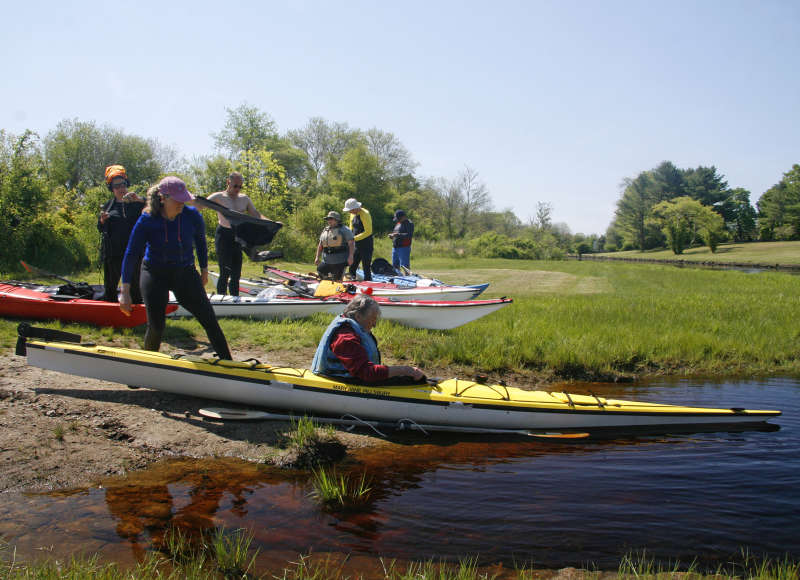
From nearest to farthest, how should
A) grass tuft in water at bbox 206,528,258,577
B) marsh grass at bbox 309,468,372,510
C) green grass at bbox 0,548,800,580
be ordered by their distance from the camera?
green grass at bbox 0,548,800,580, grass tuft in water at bbox 206,528,258,577, marsh grass at bbox 309,468,372,510

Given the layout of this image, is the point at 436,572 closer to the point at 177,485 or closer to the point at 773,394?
the point at 177,485

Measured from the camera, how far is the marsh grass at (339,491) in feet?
12.1

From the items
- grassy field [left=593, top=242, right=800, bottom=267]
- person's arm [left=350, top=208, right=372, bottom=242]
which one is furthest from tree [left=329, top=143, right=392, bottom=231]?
person's arm [left=350, top=208, right=372, bottom=242]

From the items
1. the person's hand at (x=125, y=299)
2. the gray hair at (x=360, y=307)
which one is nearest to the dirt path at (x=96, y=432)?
the person's hand at (x=125, y=299)

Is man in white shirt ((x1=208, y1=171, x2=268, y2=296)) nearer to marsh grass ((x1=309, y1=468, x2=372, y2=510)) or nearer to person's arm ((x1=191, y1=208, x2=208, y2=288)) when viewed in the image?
person's arm ((x1=191, y1=208, x2=208, y2=288))

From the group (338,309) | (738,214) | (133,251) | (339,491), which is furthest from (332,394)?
(738,214)

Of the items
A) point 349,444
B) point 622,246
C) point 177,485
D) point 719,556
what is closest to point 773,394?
point 719,556

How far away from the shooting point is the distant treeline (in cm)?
1479

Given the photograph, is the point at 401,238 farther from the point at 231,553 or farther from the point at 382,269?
the point at 231,553

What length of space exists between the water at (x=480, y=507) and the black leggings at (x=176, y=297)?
151 cm

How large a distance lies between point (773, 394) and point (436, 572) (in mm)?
6064

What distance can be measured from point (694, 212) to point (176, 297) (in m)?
69.7

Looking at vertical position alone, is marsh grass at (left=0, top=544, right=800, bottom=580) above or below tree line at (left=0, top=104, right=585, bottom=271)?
below

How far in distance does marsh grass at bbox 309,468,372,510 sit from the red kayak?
169 inches
